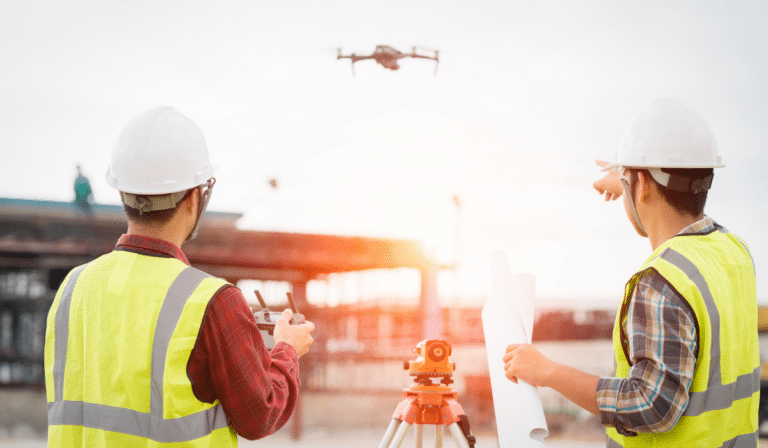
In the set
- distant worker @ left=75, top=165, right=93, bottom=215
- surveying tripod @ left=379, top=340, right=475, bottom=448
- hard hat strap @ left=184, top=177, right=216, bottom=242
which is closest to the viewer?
hard hat strap @ left=184, top=177, right=216, bottom=242

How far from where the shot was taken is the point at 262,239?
15.1m

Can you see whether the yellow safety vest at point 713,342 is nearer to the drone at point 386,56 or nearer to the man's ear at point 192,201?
the man's ear at point 192,201

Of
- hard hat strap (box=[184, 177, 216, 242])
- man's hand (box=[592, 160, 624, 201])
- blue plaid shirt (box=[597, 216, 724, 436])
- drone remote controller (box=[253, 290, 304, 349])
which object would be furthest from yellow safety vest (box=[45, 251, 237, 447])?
man's hand (box=[592, 160, 624, 201])

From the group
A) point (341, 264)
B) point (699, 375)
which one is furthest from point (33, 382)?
point (699, 375)

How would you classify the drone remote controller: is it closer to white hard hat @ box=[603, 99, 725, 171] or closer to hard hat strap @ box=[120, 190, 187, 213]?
hard hat strap @ box=[120, 190, 187, 213]

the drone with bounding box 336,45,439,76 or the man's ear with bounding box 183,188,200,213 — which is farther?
the drone with bounding box 336,45,439,76

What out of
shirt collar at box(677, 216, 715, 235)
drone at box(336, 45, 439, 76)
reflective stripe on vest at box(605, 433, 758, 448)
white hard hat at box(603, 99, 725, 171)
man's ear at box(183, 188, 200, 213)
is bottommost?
reflective stripe on vest at box(605, 433, 758, 448)

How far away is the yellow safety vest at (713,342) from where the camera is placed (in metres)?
1.50

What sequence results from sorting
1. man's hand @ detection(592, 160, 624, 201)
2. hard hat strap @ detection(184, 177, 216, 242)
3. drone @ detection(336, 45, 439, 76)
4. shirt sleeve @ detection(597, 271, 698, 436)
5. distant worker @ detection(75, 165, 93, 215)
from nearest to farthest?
shirt sleeve @ detection(597, 271, 698, 436), hard hat strap @ detection(184, 177, 216, 242), man's hand @ detection(592, 160, 624, 201), drone @ detection(336, 45, 439, 76), distant worker @ detection(75, 165, 93, 215)

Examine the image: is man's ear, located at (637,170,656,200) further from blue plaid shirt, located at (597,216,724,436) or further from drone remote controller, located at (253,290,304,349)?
drone remote controller, located at (253,290,304,349)

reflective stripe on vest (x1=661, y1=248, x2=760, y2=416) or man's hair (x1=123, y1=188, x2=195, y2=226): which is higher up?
man's hair (x1=123, y1=188, x2=195, y2=226)

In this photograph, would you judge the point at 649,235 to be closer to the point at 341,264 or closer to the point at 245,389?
the point at 245,389

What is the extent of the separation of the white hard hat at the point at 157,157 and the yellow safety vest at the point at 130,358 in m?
0.22

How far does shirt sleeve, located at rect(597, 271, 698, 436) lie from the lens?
57.0 inches
